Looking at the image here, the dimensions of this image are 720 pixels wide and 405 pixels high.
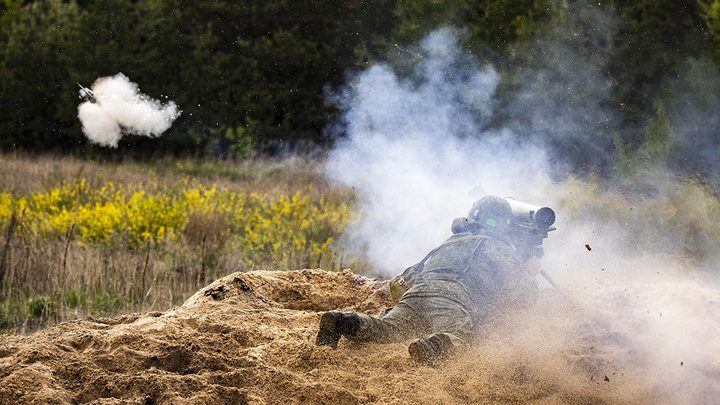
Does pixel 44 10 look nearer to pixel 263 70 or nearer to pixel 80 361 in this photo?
pixel 263 70

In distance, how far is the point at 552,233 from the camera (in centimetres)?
733

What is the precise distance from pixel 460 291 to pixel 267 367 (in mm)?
1566

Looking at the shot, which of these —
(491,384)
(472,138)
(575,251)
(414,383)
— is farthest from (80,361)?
(472,138)

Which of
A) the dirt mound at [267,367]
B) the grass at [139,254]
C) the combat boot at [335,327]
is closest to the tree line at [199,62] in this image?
the grass at [139,254]

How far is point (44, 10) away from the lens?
21484mm

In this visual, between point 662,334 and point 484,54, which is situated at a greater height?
point 484,54

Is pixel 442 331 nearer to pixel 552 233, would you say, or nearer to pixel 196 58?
pixel 552 233

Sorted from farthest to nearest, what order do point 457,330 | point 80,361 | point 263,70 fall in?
point 263,70 < point 457,330 < point 80,361

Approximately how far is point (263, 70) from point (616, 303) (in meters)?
15.1

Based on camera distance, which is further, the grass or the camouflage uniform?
the grass

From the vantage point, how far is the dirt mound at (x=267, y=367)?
12.3 ft

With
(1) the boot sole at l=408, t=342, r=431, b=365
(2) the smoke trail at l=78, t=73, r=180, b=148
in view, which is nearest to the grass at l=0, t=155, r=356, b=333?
(2) the smoke trail at l=78, t=73, r=180, b=148

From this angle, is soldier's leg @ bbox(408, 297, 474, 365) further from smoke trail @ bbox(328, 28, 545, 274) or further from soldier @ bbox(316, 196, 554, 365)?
smoke trail @ bbox(328, 28, 545, 274)

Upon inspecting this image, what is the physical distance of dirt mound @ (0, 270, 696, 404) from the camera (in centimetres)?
376
